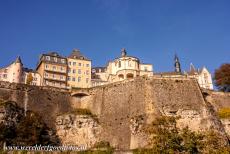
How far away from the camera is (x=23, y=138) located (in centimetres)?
3206

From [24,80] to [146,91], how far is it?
32481 mm

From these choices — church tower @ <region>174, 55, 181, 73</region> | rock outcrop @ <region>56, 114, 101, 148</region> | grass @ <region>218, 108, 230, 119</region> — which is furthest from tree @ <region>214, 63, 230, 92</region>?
rock outcrop @ <region>56, 114, 101, 148</region>

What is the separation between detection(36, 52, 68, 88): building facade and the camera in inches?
2398

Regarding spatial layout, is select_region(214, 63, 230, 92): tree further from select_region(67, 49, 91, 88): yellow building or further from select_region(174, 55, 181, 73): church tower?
select_region(67, 49, 91, 88): yellow building

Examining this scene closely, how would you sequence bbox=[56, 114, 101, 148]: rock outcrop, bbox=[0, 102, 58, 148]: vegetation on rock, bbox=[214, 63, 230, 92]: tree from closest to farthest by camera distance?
bbox=[0, 102, 58, 148]: vegetation on rock, bbox=[56, 114, 101, 148]: rock outcrop, bbox=[214, 63, 230, 92]: tree

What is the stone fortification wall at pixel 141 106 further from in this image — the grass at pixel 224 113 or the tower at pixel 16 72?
the tower at pixel 16 72

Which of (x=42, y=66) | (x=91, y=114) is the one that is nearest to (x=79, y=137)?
(x=91, y=114)

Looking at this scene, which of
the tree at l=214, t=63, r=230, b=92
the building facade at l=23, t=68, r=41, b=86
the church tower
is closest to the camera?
the tree at l=214, t=63, r=230, b=92

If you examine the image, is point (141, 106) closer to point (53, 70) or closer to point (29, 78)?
point (29, 78)

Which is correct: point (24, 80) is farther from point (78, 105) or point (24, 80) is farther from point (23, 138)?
point (23, 138)

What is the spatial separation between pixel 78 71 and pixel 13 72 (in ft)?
39.4

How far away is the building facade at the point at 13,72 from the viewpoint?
61.4 m

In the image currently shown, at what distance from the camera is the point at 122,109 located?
37469 mm

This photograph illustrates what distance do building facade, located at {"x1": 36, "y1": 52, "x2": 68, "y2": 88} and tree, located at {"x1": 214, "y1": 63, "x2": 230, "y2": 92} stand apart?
26513 mm
